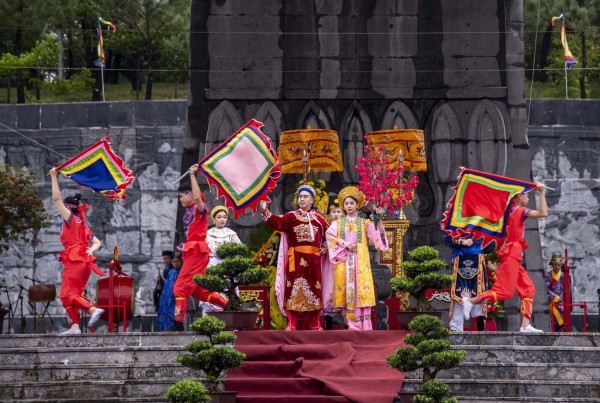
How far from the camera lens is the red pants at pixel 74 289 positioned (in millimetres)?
16609

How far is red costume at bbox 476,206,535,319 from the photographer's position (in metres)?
16.6

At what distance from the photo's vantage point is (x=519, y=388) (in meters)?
14.3

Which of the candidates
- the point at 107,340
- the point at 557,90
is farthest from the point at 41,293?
the point at 557,90

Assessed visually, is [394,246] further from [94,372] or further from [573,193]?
[573,193]

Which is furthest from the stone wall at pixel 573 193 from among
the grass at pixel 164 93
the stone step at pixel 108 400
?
the stone step at pixel 108 400

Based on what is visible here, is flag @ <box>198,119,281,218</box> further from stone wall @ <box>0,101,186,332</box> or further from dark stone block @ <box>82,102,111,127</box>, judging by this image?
dark stone block @ <box>82,102,111,127</box>

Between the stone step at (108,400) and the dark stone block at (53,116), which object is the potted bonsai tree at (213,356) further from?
the dark stone block at (53,116)

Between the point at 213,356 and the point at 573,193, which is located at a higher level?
the point at 573,193

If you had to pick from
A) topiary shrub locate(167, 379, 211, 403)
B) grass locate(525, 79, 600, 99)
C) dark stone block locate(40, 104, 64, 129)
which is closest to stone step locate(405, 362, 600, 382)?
topiary shrub locate(167, 379, 211, 403)

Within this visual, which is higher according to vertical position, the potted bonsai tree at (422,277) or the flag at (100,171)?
the flag at (100,171)

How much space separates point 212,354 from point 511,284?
452cm

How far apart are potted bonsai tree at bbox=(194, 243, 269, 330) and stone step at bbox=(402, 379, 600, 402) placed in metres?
1.90

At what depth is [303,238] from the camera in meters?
16.6

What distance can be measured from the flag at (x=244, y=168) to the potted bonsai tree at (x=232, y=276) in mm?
2261
